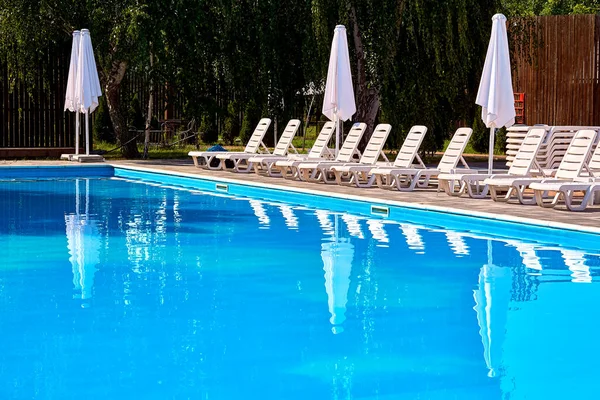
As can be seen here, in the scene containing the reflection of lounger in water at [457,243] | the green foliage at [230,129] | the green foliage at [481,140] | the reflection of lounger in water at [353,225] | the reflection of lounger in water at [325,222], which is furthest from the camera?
the green foliage at [230,129]

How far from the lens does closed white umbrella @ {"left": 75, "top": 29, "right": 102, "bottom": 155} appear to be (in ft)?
59.6

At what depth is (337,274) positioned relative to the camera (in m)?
8.23

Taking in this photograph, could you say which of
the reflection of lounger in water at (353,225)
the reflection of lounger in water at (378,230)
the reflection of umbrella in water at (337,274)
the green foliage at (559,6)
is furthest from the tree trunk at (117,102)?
the green foliage at (559,6)

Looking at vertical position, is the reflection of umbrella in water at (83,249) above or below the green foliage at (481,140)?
below

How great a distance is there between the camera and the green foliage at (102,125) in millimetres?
24594

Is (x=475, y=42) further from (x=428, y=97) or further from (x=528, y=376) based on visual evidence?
(x=528, y=376)

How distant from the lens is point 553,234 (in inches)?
385

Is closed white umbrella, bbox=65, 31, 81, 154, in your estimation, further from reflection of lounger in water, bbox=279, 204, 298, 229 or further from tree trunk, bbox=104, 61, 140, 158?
reflection of lounger in water, bbox=279, 204, 298, 229

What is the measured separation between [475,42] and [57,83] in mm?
8459

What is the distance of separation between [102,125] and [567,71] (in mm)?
11125

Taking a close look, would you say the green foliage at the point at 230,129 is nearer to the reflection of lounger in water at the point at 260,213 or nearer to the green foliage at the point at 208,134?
the green foliage at the point at 208,134

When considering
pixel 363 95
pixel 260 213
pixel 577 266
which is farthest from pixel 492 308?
pixel 363 95

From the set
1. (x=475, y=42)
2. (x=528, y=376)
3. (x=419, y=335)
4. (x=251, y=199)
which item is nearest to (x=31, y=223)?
(x=251, y=199)

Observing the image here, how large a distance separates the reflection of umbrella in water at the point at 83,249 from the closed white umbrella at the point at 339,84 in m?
→ 4.37
